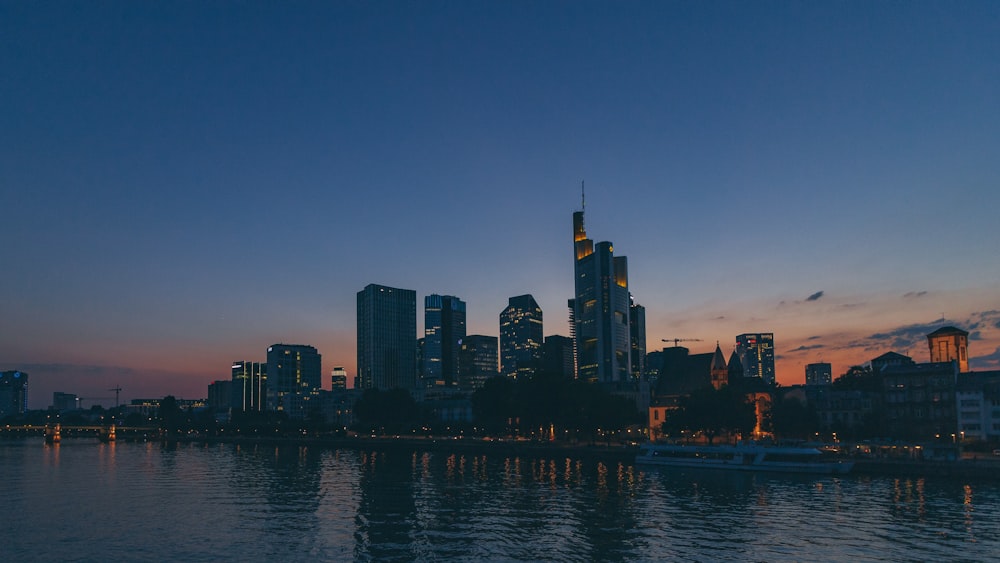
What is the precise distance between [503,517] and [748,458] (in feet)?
199

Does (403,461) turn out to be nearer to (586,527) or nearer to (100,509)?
(100,509)

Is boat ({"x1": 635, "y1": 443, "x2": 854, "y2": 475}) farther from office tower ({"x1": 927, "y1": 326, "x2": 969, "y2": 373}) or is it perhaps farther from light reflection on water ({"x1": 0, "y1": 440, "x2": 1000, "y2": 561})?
office tower ({"x1": 927, "y1": 326, "x2": 969, "y2": 373})

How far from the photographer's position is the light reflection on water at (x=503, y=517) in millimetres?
55406

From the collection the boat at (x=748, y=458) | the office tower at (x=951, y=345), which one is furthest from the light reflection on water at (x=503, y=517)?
the office tower at (x=951, y=345)

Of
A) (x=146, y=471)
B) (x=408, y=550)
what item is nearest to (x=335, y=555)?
(x=408, y=550)

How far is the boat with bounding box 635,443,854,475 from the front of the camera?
356ft

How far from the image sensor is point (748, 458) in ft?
382

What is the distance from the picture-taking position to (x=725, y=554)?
176 ft

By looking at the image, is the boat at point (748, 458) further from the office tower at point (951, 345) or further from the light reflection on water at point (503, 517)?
the office tower at point (951, 345)

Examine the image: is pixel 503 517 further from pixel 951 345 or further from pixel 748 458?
pixel 951 345

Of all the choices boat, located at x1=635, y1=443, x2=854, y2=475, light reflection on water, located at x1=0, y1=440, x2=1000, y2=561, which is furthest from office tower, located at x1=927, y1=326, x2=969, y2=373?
light reflection on water, located at x1=0, y1=440, x2=1000, y2=561

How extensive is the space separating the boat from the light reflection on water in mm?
5485

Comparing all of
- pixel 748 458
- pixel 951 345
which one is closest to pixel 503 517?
pixel 748 458

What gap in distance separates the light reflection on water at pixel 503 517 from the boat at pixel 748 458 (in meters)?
5.49
